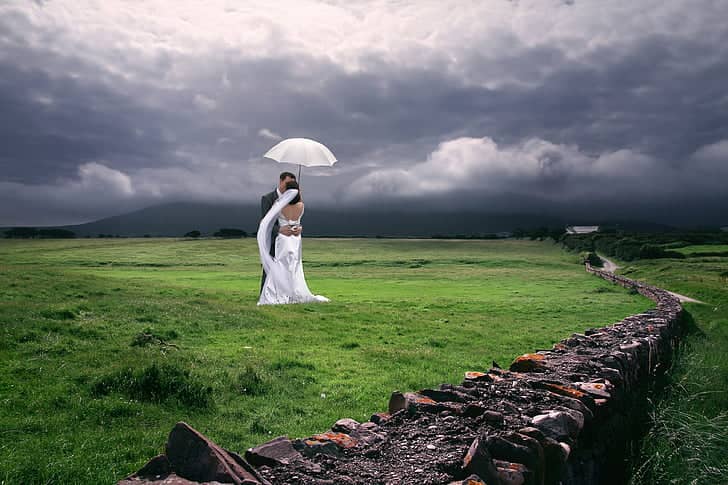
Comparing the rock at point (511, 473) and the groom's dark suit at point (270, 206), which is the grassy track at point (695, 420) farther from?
the groom's dark suit at point (270, 206)

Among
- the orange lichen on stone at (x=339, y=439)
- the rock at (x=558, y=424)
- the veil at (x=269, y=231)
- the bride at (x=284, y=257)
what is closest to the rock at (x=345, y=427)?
the orange lichen on stone at (x=339, y=439)

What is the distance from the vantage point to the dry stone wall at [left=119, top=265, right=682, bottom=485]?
352 cm

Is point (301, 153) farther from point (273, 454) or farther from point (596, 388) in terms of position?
point (273, 454)

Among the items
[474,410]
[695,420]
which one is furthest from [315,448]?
[695,420]

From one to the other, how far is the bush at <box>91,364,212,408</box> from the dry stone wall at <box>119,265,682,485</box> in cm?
370

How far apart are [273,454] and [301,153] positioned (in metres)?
19.1

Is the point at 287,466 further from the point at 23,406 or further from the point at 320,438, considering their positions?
the point at 23,406

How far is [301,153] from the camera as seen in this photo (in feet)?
72.5

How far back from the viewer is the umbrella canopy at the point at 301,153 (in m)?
22.0

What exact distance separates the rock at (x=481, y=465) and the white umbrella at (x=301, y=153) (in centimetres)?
1923

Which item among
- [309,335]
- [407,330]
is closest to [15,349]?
[309,335]

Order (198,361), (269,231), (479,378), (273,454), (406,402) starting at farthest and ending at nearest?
(269,231) < (198,361) < (479,378) < (406,402) < (273,454)

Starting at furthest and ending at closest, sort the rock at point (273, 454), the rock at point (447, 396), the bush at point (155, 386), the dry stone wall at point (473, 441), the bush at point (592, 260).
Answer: the bush at point (592, 260)
the bush at point (155, 386)
the rock at point (447, 396)
the rock at point (273, 454)
the dry stone wall at point (473, 441)

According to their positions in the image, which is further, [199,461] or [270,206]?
[270,206]
